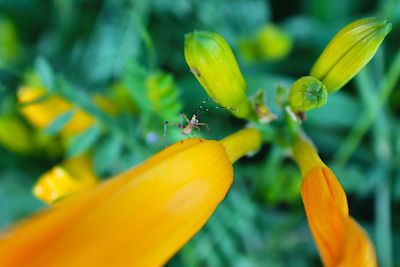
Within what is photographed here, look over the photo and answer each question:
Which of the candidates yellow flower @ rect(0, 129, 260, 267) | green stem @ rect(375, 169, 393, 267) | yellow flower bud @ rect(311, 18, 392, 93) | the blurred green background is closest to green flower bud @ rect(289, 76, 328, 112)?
yellow flower bud @ rect(311, 18, 392, 93)

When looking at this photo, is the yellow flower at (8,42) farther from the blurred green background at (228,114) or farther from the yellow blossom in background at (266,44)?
the yellow blossom in background at (266,44)

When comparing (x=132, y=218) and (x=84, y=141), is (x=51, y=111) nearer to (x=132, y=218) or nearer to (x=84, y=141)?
(x=84, y=141)

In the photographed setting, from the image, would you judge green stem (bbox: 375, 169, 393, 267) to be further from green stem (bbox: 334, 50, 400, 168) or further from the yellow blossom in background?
the yellow blossom in background

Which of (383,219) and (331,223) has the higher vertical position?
(331,223)

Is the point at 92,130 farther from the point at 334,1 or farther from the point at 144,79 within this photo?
the point at 334,1

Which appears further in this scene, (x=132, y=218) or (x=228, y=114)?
(x=228, y=114)

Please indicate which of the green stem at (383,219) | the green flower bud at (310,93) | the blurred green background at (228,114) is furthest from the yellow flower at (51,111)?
the green stem at (383,219)

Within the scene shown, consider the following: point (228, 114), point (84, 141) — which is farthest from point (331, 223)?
point (228, 114)
